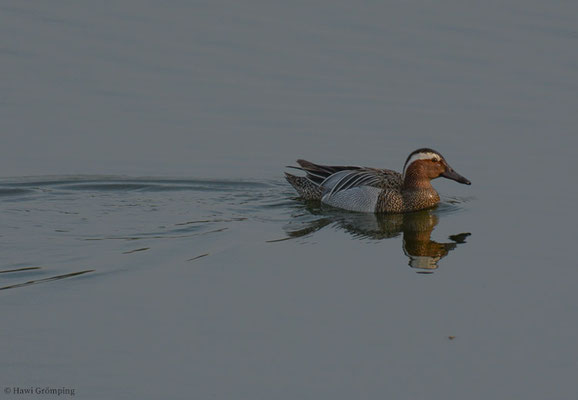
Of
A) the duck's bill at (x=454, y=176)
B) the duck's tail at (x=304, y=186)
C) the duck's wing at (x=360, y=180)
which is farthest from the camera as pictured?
the duck's tail at (x=304, y=186)

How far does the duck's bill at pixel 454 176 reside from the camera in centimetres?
1495

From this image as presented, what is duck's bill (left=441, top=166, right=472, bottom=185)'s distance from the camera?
14945mm

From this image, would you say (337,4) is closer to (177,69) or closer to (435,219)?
(177,69)

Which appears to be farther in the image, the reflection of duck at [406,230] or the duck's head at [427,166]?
the duck's head at [427,166]

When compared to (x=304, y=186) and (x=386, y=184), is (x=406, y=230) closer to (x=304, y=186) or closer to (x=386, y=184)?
(x=386, y=184)

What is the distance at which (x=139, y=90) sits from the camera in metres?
17.7

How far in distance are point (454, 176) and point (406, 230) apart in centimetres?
135

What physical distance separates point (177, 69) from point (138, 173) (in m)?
3.97

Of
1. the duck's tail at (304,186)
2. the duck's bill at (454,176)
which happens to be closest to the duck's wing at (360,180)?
the duck's tail at (304,186)

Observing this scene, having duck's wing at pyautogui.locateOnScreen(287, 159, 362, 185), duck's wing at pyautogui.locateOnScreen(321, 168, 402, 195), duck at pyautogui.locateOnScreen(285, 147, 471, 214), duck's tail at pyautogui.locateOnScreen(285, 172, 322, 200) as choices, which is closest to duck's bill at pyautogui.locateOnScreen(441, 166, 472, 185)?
duck at pyautogui.locateOnScreen(285, 147, 471, 214)

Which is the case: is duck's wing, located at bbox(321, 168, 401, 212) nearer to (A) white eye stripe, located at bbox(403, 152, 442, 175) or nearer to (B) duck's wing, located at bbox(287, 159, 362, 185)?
(B) duck's wing, located at bbox(287, 159, 362, 185)

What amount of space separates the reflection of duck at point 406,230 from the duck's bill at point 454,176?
558mm

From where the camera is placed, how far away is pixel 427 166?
15227 millimetres

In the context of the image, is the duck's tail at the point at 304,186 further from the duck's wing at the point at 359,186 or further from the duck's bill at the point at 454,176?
the duck's bill at the point at 454,176
